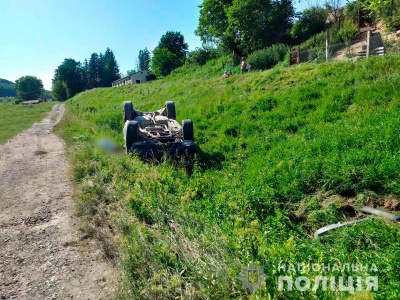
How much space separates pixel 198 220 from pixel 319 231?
5.44 ft

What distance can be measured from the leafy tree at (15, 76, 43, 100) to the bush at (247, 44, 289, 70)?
3861 inches

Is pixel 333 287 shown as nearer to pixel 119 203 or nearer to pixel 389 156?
pixel 389 156

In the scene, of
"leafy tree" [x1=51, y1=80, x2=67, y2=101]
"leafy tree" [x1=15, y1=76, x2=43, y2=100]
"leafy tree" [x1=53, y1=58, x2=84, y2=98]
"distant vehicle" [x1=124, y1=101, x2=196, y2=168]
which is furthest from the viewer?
"leafy tree" [x1=15, y1=76, x2=43, y2=100]

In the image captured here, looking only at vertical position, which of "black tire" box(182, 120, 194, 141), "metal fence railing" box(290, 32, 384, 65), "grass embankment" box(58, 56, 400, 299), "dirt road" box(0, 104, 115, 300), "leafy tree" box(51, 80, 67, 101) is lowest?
"dirt road" box(0, 104, 115, 300)

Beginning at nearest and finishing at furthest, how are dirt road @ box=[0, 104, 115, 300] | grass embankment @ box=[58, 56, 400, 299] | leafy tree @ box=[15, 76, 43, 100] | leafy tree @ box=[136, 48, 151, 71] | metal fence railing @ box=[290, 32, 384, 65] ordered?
grass embankment @ box=[58, 56, 400, 299], dirt road @ box=[0, 104, 115, 300], metal fence railing @ box=[290, 32, 384, 65], leafy tree @ box=[15, 76, 43, 100], leafy tree @ box=[136, 48, 151, 71]

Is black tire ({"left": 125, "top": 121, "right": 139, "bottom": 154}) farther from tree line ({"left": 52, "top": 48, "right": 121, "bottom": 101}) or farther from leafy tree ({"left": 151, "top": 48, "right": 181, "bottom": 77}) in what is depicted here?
tree line ({"left": 52, "top": 48, "right": 121, "bottom": 101})

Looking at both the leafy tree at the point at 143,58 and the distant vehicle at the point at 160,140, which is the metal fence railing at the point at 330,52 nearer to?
the distant vehicle at the point at 160,140

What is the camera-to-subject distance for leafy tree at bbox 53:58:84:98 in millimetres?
84562

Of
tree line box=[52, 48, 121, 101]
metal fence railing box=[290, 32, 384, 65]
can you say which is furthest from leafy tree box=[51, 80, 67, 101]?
metal fence railing box=[290, 32, 384, 65]

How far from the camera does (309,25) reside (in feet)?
87.9

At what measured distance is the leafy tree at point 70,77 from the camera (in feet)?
277

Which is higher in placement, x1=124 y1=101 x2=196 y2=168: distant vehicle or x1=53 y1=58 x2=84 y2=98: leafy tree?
x1=53 y1=58 x2=84 y2=98: leafy tree

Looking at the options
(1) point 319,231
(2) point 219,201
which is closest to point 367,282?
(1) point 319,231

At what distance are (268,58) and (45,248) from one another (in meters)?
19.8
